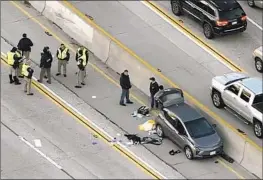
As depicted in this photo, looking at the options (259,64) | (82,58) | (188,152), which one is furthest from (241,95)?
(82,58)

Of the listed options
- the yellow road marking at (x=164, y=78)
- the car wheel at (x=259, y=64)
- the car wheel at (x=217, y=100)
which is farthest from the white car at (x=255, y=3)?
the car wheel at (x=217, y=100)

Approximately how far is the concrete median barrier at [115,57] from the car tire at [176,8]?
173 inches

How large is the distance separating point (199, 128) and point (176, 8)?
9.85 meters

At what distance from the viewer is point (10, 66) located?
37.8 metres

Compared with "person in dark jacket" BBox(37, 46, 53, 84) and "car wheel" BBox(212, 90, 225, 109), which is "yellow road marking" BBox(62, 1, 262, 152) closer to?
"car wheel" BBox(212, 90, 225, 109)

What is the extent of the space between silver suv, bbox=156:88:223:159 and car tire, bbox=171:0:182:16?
785cm

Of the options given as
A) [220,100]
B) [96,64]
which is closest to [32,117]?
[96,64]

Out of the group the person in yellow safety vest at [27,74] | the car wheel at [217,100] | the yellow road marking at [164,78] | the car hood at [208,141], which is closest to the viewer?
the car hood at [208,141]

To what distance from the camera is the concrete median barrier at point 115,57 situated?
33294 millimetres

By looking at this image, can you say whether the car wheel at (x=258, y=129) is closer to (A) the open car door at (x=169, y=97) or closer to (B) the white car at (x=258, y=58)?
(A) the open car door at (x=169, y=97)

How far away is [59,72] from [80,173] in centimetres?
696

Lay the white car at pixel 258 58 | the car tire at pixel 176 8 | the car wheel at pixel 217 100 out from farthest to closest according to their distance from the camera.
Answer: the car tire at pixel 176 8 → the white car at pixel 258 58 → the car wheel at pixel 217 100

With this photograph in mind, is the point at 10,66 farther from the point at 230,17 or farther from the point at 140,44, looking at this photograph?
the point at 230,17

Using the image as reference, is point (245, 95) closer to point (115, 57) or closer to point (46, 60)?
point (115, 57)
